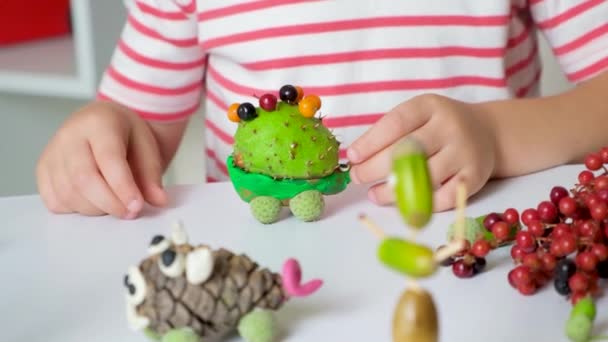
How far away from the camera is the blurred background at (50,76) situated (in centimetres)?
125

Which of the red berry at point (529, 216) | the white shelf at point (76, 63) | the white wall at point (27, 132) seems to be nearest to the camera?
the red berry at point (529, 216)

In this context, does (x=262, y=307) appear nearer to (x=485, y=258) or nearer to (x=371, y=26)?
(x=485, y=258)

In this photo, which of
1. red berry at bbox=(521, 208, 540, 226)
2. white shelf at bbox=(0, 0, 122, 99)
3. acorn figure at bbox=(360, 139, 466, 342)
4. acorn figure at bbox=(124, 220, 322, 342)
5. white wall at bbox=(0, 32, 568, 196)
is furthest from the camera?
white wall at bbox=(0, 32, 568, 196)

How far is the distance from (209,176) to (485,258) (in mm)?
552

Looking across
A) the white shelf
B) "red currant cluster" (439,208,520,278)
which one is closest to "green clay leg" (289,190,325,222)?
"red currant cluster" (439,208,520,278)

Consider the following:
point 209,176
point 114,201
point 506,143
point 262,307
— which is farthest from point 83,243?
point 209,176

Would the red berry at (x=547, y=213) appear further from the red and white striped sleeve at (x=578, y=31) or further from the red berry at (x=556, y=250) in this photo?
the red and white striped sleeve at (x=578, y=31)

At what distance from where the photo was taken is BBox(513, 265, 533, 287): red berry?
0.44 metres

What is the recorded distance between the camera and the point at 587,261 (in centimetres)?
43

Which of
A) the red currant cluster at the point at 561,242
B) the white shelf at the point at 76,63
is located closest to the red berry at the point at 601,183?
the red currant cluster at the point at 561,242

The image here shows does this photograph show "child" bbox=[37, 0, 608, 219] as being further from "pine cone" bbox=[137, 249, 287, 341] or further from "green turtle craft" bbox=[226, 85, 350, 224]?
"pine cone" bbox=[137, 249, 287, 341]

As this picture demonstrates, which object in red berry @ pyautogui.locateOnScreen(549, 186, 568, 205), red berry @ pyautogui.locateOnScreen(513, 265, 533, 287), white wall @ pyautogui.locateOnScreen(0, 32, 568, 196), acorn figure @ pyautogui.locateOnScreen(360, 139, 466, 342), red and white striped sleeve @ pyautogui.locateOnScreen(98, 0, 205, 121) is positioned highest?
acorn figure @ pyautogui.locateOnScreen(360, 139, 466, 342)

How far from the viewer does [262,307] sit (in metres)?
0.40

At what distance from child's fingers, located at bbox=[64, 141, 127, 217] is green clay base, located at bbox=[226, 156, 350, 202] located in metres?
0.08
